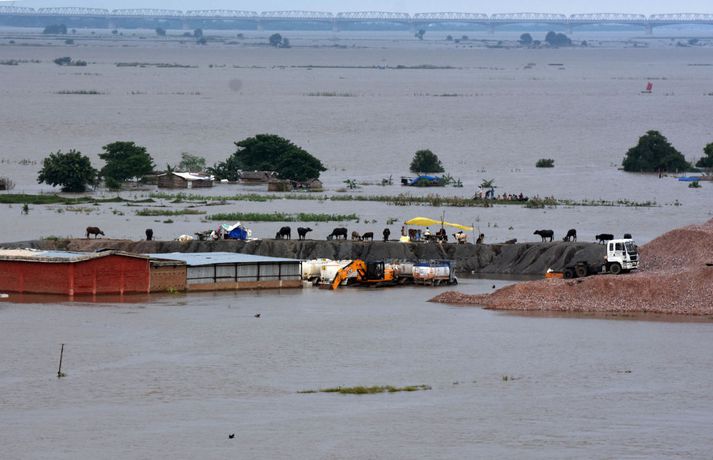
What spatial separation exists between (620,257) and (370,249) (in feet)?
23.0

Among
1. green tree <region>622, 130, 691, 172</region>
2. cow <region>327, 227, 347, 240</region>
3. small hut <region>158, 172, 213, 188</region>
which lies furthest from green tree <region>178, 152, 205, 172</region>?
cow <region>327, 227, 347, 240</region>

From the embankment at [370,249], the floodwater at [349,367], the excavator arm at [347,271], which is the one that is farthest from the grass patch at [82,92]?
the excavator arm at [347,271]

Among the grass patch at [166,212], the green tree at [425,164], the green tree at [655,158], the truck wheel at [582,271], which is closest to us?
the truck wheel at [582,271]

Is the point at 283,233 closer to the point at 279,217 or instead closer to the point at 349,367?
the point at 279,217

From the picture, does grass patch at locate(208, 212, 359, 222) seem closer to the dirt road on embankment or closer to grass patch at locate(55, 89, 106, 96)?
the dirt road on embankment

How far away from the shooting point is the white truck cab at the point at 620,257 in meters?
33.8

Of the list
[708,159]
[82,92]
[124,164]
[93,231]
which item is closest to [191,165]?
[124,164]

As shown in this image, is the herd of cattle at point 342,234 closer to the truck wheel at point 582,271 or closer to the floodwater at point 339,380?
the truck wheel at point 582,271

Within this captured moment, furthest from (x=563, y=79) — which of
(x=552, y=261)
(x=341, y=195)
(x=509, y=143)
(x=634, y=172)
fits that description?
(x=552, y=261)

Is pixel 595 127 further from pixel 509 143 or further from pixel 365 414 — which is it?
pixel 365 414

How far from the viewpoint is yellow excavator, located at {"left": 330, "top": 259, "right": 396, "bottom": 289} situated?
35406 mm

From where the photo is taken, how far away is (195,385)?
2492 centimetres

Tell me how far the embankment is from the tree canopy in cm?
2003

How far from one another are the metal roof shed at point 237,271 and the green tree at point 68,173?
19429 mm
